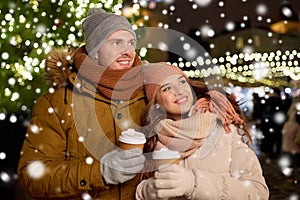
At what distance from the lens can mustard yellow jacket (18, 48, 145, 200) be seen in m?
1.80

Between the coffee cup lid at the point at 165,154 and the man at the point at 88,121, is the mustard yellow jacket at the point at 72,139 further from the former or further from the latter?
the coffee cup lid at the point at 165,154

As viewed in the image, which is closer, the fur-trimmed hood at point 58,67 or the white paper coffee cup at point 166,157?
the white paper coffee cup at point 166,157

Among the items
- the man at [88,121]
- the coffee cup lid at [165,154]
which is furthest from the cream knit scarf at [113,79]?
the coffee cup lid at [165,154]

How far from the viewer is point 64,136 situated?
1852 mm

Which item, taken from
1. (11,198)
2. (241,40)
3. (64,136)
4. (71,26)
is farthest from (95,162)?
(241,40)

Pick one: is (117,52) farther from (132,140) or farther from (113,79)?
(132,140)

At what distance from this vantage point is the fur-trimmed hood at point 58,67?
6.40ft

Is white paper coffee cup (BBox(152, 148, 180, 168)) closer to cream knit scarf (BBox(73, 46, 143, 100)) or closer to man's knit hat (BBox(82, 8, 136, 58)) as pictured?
cream knit scarf (BBox(73, 46, 143, 100))

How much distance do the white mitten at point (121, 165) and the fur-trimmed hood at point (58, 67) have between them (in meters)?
0.40

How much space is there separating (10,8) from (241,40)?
5.83m

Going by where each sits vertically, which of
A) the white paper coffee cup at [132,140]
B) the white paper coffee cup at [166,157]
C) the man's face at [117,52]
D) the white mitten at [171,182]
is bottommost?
the white mitten at [171,182]

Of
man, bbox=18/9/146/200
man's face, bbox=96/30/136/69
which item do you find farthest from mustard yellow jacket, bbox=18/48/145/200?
man's face, bbox=96/30/136/69

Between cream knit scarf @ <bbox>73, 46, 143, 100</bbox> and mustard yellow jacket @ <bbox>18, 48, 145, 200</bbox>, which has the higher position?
cream knit scarf @ <bbox>73, 46, 143, 100</bbox>

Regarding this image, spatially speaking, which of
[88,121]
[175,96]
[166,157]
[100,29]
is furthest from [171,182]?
[100,29]
